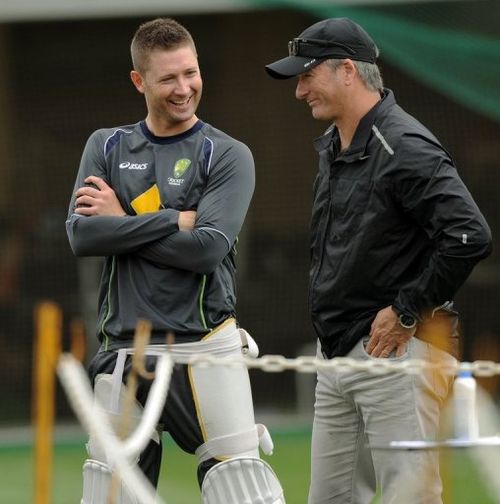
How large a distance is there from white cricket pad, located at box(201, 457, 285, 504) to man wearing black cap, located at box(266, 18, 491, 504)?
273 mm

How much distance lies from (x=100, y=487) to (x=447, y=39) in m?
4.91

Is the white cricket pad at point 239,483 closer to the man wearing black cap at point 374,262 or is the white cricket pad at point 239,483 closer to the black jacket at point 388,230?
the man wearing black cap at point 374,262

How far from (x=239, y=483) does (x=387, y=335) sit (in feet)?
2.19

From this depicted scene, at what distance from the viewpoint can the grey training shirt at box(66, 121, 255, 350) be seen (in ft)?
15.2

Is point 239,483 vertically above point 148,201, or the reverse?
point 148,201

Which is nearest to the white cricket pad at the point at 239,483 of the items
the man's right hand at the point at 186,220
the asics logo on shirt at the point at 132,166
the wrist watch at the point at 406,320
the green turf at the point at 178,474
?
the wrist watch at the point at 406,320

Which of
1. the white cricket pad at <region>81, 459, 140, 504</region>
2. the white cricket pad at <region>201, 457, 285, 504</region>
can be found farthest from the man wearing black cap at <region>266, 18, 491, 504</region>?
the white cricket pad at <region>81, 459, 140, 504</region>

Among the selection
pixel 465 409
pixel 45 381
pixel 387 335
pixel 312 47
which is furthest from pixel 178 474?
pixel 45 381

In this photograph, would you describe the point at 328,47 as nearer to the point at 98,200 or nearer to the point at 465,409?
the point at 98,200

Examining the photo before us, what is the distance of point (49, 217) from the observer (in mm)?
10438

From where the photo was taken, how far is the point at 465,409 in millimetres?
3949

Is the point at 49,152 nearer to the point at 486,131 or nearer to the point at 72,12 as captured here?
the point at 72,12

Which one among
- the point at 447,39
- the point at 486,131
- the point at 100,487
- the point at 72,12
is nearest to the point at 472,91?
the point at 447,39

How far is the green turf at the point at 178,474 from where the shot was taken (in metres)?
7.48
